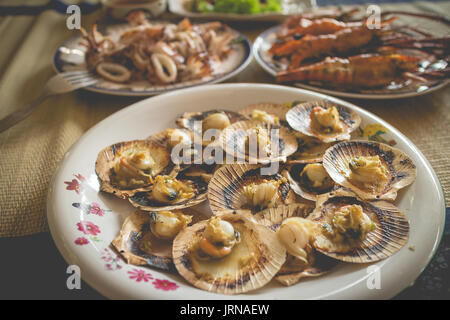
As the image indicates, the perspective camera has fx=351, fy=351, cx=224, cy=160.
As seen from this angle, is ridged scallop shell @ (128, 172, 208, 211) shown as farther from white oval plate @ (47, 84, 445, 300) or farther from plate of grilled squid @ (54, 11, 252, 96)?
plate of grilled squid @ (54, 11, 252, 96)

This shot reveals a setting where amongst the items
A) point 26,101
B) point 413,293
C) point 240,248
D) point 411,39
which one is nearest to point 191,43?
point 26,101

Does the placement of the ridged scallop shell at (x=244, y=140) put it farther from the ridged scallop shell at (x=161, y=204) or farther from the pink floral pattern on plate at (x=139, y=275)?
the pink floral pattern on plate at (x=139, y=275)

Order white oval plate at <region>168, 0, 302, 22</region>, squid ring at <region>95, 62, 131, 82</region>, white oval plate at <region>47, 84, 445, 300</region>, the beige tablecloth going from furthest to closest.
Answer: white oval plate at <region>168, 0, 302, 22</region> < squid ring at <region>95, 62, 131, 82</region> < the beige tablecloth < white oval plate at <region>47, 84, 445, 300</region>

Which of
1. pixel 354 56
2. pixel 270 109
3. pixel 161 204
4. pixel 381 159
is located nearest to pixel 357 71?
pixel 354 56

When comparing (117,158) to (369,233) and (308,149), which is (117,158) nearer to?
(308,149)

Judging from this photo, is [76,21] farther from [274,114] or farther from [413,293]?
[413,293]

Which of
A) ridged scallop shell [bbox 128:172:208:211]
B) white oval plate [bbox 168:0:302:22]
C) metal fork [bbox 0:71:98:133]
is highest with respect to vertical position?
white oval plate [bbox 168:0:302:22]

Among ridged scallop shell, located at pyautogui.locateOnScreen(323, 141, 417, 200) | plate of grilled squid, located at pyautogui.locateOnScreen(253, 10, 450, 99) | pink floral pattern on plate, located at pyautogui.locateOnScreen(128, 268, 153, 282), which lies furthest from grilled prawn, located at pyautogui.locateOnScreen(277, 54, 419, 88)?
pink floral pattern on plate, located at pyautogui.locateOnScreen(128, 268, 153, 282)
